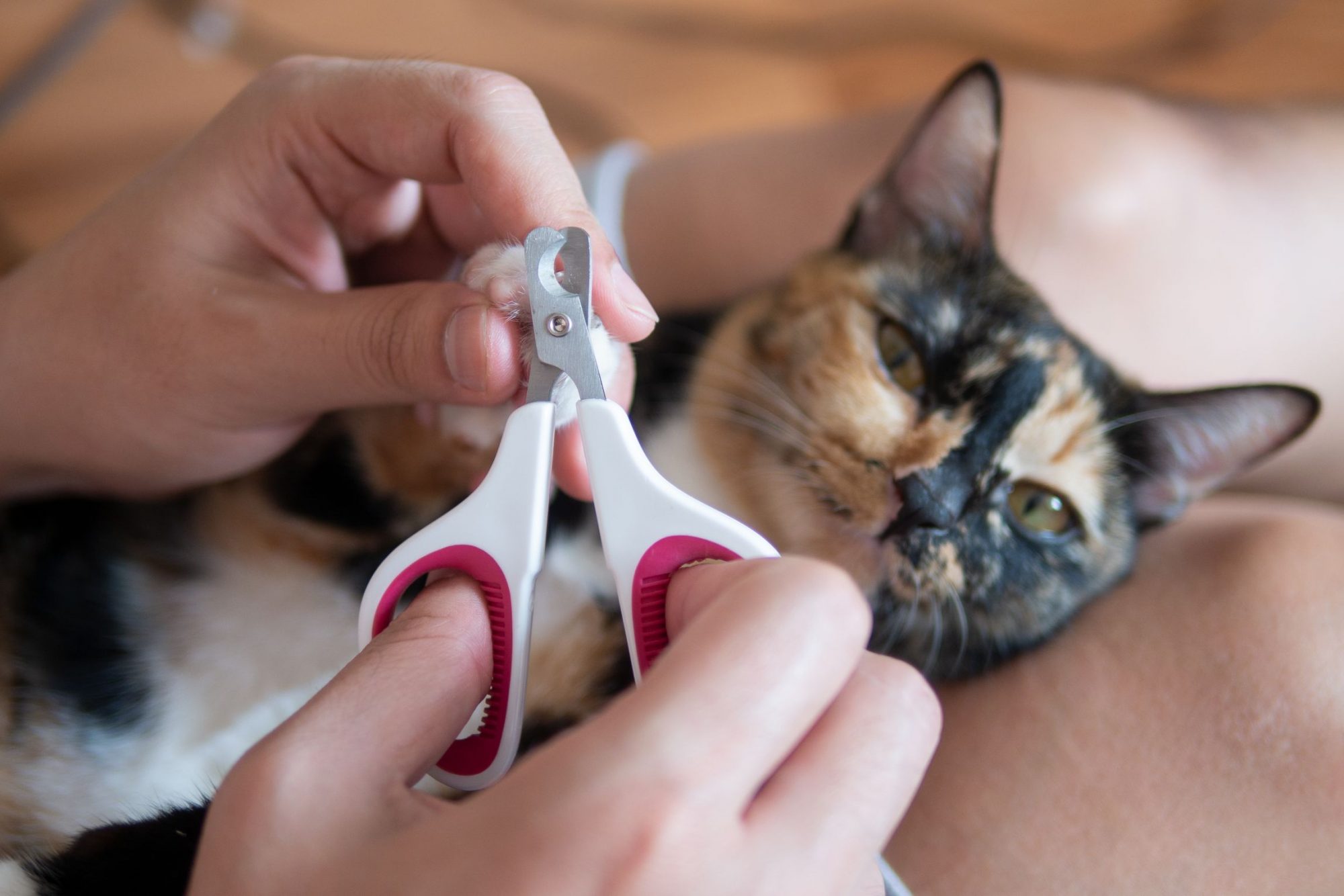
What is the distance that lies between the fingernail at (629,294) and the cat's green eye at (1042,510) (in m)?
0.42

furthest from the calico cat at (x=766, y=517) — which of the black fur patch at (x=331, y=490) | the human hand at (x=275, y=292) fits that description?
the human hand at (x=275, y=292)

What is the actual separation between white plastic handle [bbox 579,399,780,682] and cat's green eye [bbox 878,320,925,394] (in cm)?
39

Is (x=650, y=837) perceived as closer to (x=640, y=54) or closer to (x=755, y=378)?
(x=755, y=378)

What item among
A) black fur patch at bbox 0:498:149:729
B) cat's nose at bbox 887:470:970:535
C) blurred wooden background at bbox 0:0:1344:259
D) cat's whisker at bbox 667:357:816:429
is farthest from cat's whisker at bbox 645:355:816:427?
blurred wooden background at bbox 0:0:1344:259

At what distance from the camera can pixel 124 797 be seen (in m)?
0.71

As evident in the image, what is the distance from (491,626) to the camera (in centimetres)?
50

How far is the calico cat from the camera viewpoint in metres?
0.73

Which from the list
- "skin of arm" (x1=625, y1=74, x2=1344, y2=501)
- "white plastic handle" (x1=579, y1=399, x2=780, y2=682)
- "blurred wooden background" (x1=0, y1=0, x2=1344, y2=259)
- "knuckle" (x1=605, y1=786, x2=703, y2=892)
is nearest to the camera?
"knuckle" (x1=605, y1=786, x2=703, y2=892)

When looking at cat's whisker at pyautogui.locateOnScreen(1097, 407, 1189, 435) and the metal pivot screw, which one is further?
cat's whisker at pyautogui.locateOnScreen(1097, 407, 1189, 435)

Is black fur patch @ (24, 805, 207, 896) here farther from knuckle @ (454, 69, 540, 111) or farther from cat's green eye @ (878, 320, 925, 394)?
cat's green eye @ (878, 320, 925, 394)

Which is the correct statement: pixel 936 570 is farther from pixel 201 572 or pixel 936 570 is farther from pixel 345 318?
pixel 201 572

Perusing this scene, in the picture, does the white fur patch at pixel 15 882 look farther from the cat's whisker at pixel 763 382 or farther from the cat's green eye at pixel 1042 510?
the cat's green eye at pixel 1042 510

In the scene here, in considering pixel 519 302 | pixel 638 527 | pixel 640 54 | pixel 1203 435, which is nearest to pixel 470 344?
pixel 519 302

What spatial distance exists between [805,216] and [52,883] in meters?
0.99
